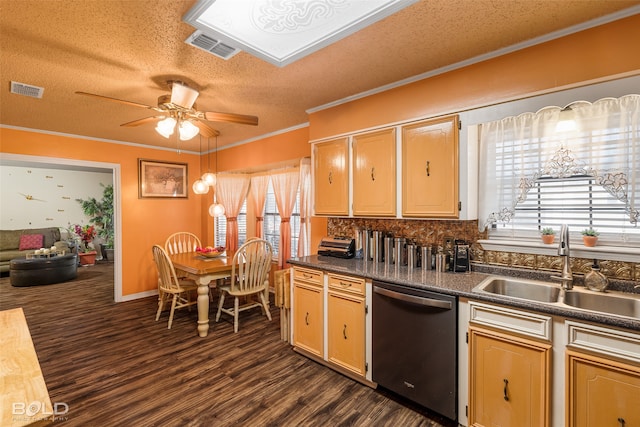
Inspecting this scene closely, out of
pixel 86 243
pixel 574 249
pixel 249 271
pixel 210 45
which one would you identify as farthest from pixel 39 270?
pixel 574 249

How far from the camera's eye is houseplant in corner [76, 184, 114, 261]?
810 centimetres

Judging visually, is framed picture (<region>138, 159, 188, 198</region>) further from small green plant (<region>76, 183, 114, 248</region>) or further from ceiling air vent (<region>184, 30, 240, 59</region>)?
small green plant (<region>76, 183, 114, 248</region>)

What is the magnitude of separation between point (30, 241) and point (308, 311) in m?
7.59

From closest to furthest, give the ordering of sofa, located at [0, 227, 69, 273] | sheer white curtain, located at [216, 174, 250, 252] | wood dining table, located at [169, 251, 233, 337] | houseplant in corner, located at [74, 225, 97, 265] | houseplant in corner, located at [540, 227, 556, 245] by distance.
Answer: houseplant in corner, located at [540, 227, 556, 245] → wood dining table, located at [169, 251, 233, 337] → sheer white curtain, located at [216, 174, 250, 252] → sofa, located at [0, 227, 69, 273] → houseplant in corner, located at [74, 225, 97, 265]

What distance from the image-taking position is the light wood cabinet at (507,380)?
1.56 metres

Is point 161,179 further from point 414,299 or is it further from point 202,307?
point 414,299

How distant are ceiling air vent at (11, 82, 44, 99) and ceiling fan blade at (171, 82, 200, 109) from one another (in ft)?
4.32

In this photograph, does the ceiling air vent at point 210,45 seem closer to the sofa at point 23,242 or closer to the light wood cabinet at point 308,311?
the light wood cabinet at point 308,311

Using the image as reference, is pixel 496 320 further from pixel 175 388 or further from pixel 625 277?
pixel 175 388

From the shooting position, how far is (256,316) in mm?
3834

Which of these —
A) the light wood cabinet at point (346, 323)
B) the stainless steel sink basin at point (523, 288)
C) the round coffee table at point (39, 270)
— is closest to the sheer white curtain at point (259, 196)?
the light wood cabinet at point (346, 323)

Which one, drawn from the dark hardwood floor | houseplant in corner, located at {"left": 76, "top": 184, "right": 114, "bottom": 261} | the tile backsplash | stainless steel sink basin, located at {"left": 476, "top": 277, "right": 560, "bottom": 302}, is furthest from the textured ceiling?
houseplant in corner, located at {"left": 76, "top": 184, "right": 114, "bottom": 261}

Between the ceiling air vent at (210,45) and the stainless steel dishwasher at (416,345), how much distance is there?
1924 mm

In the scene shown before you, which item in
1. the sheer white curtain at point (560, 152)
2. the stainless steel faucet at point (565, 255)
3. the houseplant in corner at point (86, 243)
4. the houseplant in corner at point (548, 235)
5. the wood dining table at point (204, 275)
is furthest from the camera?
the houseplant in corner at point (86, 243)
